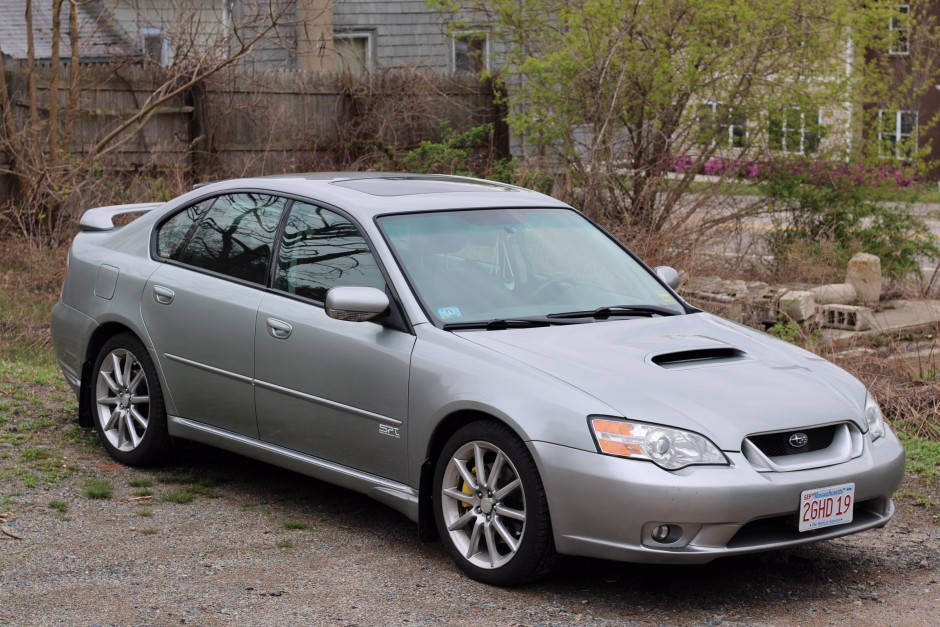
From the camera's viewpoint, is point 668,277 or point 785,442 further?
point 668,277

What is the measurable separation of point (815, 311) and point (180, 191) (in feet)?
24.7

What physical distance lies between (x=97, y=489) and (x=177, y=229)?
4.71ft

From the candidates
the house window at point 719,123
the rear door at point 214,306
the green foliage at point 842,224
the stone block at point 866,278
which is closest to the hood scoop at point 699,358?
Result: the rear door at point 214,306

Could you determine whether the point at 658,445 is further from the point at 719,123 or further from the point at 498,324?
the point at 719,123

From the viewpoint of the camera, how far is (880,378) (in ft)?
27.0

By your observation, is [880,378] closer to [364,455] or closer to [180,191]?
[364,455]

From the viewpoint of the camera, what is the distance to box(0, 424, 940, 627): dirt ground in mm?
4516

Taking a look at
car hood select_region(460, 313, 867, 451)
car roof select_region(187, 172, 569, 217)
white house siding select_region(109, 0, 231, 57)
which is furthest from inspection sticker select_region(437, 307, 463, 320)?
white house siding select_region(109, 0, 231, 57)

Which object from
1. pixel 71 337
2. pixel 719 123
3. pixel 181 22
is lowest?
pixel 71 337

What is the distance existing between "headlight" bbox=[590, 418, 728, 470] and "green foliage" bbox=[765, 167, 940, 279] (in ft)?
32.7

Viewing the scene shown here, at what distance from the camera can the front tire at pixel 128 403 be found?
20.8ft

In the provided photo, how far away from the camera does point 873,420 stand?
510cm

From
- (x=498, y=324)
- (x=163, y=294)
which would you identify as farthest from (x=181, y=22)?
(x=498, y=324)

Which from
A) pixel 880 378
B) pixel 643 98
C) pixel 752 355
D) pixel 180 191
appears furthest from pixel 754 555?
pixel 180 191
